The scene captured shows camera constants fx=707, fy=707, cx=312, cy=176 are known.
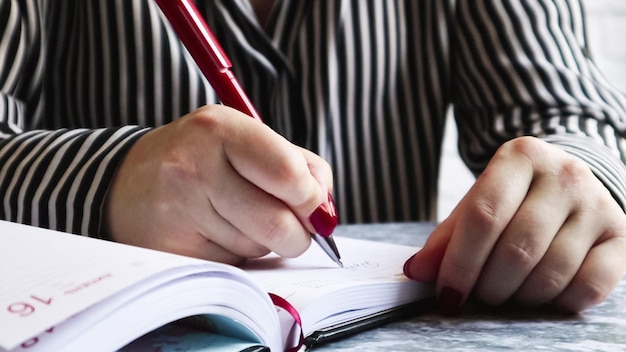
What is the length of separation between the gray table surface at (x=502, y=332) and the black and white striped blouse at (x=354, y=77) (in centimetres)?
31

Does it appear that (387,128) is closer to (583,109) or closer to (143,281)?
(583,109)

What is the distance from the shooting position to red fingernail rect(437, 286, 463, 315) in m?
0.44

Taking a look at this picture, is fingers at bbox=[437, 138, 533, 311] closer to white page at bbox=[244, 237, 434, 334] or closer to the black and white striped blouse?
white page at bbox=[244, 237, 434, 334]

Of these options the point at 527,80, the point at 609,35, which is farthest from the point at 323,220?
the point at 609,35

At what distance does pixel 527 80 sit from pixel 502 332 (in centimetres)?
46

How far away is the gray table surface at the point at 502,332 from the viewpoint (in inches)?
14.9

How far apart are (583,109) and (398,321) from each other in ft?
1.36

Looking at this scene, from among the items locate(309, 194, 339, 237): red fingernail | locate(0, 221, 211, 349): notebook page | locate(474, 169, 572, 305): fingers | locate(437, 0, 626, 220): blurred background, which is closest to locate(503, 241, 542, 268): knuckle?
locate(474, 169, 572, 305): fingers

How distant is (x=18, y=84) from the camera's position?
830 mm

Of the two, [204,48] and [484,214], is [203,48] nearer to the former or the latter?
[204,48]

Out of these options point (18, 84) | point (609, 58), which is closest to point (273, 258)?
point (18, 84)

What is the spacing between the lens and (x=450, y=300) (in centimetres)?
44

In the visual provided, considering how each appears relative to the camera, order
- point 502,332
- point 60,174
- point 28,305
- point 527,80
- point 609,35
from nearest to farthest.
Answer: point 28,305
point 502,332
point 60,174
point 527,80
point 609,35

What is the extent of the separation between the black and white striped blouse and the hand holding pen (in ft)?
1.10
